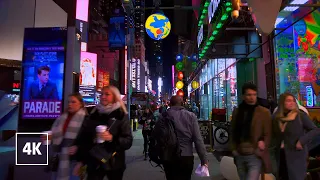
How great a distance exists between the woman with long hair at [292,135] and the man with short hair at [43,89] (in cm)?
493

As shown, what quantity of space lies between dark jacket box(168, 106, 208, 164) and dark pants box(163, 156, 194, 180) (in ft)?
0.32

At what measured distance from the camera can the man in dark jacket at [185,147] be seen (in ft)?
14.6

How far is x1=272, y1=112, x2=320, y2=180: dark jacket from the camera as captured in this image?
430 centimetres

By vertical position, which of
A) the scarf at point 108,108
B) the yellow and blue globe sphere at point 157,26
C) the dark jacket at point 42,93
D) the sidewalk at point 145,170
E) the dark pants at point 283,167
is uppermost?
the yellow and blue globe sphere at point 157,26

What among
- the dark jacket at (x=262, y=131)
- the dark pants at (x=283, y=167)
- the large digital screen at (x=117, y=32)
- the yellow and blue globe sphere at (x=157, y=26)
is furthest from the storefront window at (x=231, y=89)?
the dark jacket at (x=262, y=131)

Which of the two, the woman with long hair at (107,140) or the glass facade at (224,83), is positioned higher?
the glass facade at (224,83)

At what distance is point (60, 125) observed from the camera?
4.16 metres

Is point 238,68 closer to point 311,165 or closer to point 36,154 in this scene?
point 311,165

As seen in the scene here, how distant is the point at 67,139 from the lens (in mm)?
3912

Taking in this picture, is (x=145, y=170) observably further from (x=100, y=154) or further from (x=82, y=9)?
(x=82, y=9)

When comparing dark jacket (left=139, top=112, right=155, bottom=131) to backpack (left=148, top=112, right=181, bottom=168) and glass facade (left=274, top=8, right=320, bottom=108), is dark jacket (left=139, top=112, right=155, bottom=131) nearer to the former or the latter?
glass facade (left=274, top=8, right=320, bottom=108)

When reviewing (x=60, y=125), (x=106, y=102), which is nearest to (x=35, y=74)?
(x=60, y=125)

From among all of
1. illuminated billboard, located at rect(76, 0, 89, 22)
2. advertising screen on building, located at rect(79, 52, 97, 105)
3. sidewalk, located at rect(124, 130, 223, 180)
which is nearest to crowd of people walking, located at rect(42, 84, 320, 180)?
sidewalk, located at rect(124, 130, 223, 180)

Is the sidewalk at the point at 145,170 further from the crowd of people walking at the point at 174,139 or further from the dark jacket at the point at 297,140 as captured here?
the dark jacket at the point at 297,140
